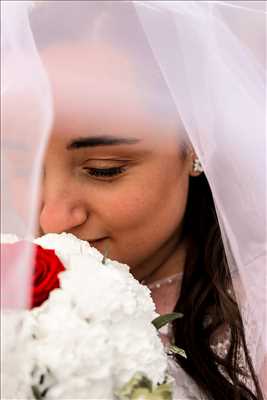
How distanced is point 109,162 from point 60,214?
0.14 m

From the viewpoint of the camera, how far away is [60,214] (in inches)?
52.6

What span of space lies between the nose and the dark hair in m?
0.35

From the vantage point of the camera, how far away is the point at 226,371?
1.46 meters

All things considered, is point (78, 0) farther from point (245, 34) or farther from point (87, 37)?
point (245, 34)

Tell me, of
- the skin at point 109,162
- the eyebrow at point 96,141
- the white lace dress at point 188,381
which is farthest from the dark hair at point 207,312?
the eyebrow at point 96,141

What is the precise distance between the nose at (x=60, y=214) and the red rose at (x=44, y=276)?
408 mm

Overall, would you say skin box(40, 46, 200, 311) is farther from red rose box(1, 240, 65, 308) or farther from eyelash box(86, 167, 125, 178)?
red rose box(1, 240, 65, 308)

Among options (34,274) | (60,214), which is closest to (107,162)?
(60,214)

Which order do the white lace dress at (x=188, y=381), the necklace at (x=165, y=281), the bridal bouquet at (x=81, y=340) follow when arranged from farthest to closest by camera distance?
the necklace at (x=165, y=281) < the white lace dress at (x=188, y=381) < the bridal bouquet at (x=81, y=340)

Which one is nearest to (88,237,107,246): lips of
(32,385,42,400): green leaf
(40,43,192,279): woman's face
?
(40,43,192,279): woman's face

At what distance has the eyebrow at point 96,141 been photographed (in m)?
1.31

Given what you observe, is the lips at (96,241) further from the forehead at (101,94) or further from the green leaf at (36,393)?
the green leaf at (36,393)

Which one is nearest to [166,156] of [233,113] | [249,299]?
[233,113]

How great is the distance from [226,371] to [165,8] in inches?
28.2
